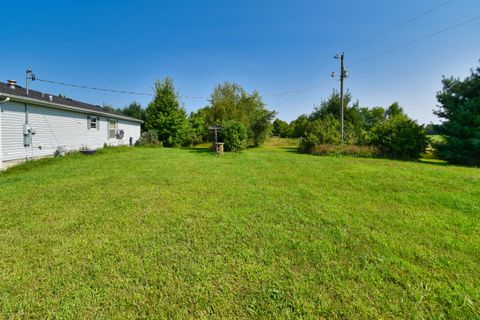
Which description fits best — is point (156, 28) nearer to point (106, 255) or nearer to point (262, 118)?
point (262, 118)

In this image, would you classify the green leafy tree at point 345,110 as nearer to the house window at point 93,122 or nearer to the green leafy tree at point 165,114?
the green leafy tree at point 165,114

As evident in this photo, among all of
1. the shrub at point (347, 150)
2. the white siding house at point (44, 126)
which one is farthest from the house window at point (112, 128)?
the shrub at point (347, 150)

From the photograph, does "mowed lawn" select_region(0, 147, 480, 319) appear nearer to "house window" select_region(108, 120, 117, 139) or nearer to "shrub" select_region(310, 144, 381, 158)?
"shrub" select_region(310, 144, 381, 158)

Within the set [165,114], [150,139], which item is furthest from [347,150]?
[150,139]

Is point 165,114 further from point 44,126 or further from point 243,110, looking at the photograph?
point 44,126

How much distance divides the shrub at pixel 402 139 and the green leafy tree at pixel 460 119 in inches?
38.6

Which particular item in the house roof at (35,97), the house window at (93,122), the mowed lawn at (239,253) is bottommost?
the mowed lawn at (239,253)

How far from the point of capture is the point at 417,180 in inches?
214

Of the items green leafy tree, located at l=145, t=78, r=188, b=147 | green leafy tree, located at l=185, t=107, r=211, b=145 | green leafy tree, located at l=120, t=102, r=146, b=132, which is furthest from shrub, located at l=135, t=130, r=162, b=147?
green leafy tree, located at l=120, t=102, r=146, b=132

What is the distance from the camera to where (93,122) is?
12398 millimetres

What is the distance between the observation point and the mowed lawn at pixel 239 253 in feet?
5.28

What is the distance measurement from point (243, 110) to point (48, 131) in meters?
14.8

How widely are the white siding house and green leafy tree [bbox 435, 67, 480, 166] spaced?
19.1 meters

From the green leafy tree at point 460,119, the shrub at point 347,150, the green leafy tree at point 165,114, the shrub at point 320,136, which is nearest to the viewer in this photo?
the green leafy tree at point 460,119
